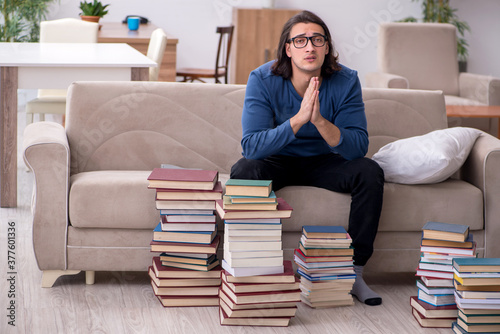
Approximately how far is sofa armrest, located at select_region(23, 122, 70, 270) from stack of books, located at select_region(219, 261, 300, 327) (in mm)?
671

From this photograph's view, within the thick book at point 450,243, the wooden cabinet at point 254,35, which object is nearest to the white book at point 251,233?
the thick book at point 450,243

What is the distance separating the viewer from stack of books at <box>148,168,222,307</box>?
2322 mm

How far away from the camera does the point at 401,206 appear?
8.35 ft

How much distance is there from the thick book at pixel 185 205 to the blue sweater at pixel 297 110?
280 mm

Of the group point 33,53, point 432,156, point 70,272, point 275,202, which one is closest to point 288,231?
point 275,202

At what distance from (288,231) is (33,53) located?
6.81 ft

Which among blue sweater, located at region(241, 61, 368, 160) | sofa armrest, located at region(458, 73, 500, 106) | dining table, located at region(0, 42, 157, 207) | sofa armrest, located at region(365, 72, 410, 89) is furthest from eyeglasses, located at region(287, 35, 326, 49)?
sofa armrest, located at region(458, 73, 500, 106)

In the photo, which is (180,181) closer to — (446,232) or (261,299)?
(261,299)

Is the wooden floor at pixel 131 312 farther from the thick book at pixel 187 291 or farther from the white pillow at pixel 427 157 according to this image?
the white pillow at pixel 427 157

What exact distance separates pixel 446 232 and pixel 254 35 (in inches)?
187

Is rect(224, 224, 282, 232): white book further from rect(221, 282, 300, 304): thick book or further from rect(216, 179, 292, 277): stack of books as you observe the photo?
rect(221, 282, 300, 304): thick book

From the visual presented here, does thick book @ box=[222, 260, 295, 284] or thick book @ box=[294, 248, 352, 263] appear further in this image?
thick book @ box=[294, 248, 352, 263]

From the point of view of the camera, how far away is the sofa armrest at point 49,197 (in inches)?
96.6

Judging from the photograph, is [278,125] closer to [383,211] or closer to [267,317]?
[383,211]
